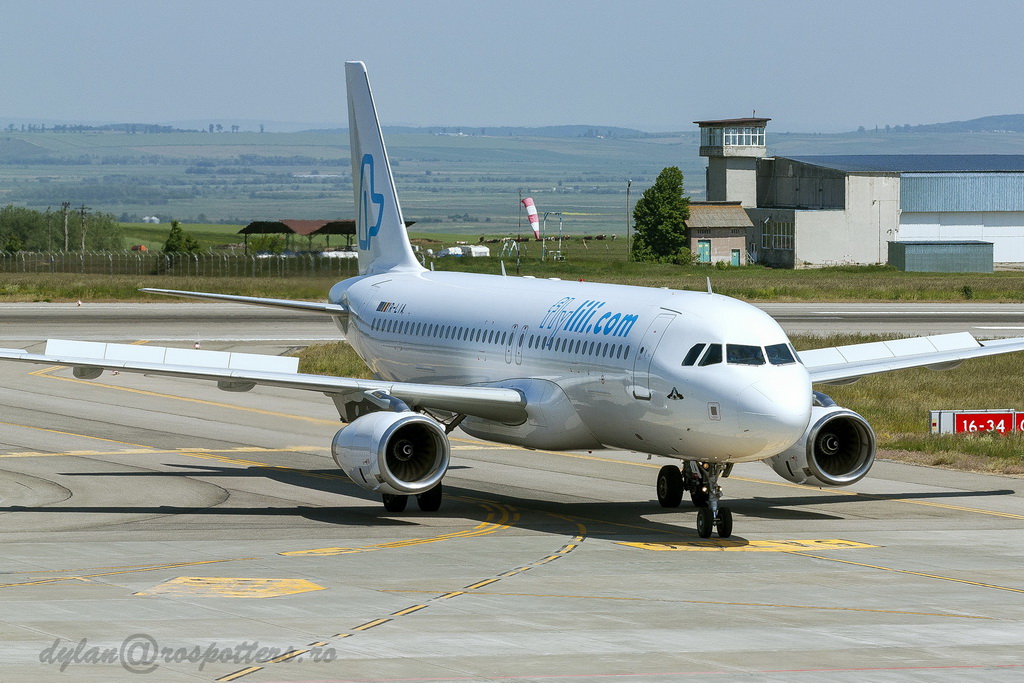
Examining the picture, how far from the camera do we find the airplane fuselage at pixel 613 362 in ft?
88.5

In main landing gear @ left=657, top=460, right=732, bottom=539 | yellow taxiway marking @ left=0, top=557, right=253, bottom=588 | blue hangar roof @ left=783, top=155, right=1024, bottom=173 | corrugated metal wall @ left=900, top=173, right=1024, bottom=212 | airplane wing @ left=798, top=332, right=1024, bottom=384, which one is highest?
blue hangar roof @ left=783, top=155, right=1024, bottom=173

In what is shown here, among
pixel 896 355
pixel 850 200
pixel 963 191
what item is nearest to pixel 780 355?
pixel 896 355

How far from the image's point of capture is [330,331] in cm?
8612

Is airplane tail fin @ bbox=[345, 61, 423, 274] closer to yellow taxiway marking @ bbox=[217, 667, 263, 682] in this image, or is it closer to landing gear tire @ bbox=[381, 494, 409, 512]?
landing gear tire @ bbox=[381, 494, 409, 512]

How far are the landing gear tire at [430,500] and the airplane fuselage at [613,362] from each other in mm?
2130

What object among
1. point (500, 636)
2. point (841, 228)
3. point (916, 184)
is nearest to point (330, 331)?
point (500, 636)

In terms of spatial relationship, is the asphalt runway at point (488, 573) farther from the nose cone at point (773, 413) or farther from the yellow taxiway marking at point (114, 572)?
the nose cone at point (773, 413)

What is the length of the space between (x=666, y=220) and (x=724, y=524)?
460ft

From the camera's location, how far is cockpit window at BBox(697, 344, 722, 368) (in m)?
27.5

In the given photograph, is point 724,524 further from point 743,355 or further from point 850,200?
point 850,200

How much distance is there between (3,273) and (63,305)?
3457 centimetres

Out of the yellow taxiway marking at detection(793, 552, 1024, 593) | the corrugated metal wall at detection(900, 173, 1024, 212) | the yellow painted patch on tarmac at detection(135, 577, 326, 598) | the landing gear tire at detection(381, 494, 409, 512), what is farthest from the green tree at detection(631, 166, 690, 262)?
the yellow painted patch on tarmac at detection(135, 577, 326, 598)

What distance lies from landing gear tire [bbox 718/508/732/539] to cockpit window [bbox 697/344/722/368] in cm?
319

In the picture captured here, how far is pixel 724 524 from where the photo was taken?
2841 cm
